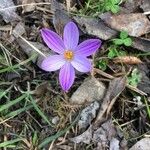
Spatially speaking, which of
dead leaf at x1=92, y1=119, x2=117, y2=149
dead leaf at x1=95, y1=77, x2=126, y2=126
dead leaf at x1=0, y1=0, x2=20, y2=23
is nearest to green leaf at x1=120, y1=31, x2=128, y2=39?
dead leaf at x1=95, y1=77, x2=126, y2=126

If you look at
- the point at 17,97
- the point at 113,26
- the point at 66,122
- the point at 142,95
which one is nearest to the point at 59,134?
the point at 66,122

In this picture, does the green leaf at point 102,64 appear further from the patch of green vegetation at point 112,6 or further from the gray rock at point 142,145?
the gray rock at point 142,145

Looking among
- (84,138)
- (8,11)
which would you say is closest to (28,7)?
(8,11)

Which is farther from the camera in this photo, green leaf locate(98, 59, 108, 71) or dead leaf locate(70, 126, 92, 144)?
green leaf locate(98, 59, 108, 71)

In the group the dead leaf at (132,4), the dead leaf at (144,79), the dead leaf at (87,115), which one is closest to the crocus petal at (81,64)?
the dead leaf at (87,115)

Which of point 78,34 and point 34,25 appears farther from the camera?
point 34,25

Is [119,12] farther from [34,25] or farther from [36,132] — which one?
[36,132]

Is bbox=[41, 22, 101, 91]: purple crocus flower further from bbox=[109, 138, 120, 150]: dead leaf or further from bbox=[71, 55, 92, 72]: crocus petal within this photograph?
bbox=[109, 138, 120, 150]: dead leaf
